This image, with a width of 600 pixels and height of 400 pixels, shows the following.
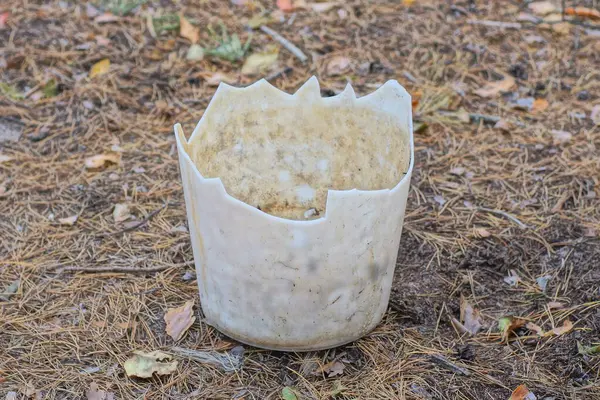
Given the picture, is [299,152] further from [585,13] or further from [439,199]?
[585,13]

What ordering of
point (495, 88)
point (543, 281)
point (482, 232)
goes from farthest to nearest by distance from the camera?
point (495, 88) < point (482, 232) < point (543, 281)

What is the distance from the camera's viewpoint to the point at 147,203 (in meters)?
2.81

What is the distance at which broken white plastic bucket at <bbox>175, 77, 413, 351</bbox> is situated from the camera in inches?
72.1

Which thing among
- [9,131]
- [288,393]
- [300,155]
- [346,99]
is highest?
[346,99]

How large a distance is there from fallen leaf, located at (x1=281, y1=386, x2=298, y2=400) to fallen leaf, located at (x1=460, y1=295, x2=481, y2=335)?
1.95 ft

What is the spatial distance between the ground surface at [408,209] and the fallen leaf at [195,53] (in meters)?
0.04

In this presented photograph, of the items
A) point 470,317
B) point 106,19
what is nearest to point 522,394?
point 470,317

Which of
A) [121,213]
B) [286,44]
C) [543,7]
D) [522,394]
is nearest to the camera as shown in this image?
[522,394]

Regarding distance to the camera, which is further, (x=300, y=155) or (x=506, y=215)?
(x=506, y=215)

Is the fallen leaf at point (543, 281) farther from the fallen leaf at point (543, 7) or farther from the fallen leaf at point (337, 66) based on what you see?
the fallen leaf at point (543, 7)

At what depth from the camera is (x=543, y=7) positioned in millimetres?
4172

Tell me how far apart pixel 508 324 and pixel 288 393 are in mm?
715

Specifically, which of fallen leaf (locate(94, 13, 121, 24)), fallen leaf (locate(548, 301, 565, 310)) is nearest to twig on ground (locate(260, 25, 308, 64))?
fallen leaf (locate(94, 13, 121, 24))

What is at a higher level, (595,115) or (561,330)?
(561,330)
